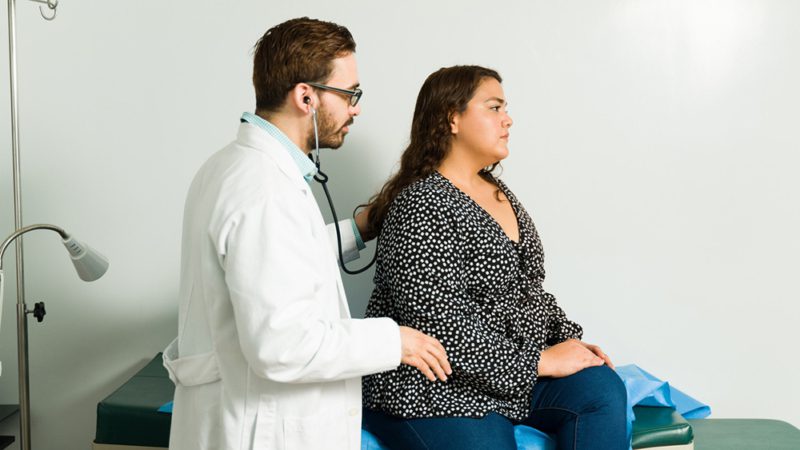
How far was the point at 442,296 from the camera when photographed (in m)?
1.86

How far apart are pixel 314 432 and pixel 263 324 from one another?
255 millimetres

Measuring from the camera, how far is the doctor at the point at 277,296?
1417 millimetres

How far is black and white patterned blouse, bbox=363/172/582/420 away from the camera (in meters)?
1.86

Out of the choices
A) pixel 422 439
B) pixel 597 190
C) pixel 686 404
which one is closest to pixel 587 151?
pixel 597 190

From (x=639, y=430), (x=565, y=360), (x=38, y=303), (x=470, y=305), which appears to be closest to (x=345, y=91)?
(x=470, y=305)

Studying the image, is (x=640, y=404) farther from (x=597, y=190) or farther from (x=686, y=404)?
(x=597, y=190)

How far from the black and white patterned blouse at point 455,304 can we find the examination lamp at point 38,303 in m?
0.74

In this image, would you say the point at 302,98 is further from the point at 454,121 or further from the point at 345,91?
the point at 454,121

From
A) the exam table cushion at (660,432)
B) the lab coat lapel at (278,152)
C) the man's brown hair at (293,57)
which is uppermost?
the man's brown hair at (293,57)

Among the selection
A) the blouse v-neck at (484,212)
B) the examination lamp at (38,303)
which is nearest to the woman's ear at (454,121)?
the blouse v-neck at (484,212)

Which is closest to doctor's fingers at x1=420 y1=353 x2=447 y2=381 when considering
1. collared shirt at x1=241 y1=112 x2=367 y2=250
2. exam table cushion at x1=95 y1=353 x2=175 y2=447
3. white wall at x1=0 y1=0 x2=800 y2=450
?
collared shirt at x1=241 y1=112 x2=367 y2=250

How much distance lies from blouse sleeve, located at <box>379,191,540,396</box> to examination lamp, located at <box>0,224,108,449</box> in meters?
0.80

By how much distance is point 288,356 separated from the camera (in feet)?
4.64

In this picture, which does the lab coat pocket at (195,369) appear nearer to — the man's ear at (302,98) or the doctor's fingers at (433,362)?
the doctor's fingers at (433,362)
